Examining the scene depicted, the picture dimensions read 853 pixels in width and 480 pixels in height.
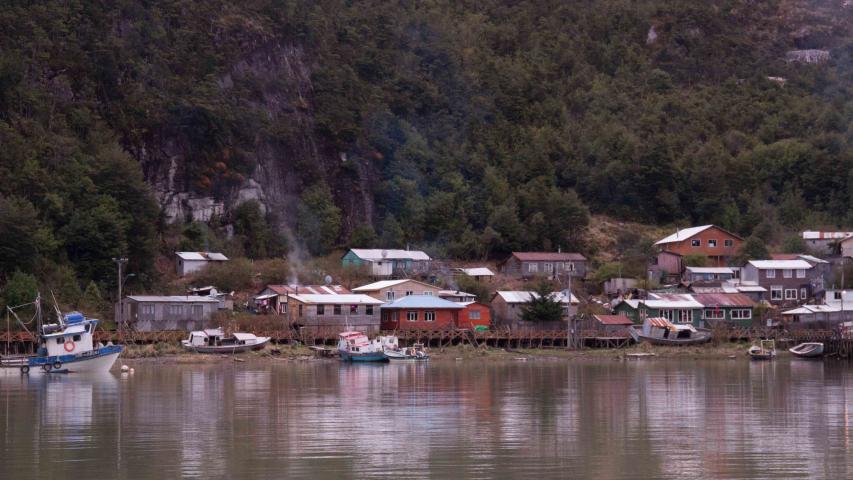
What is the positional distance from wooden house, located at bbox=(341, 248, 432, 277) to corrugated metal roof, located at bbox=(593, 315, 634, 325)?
17851 millimetres

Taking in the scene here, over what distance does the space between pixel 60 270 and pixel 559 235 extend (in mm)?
42422

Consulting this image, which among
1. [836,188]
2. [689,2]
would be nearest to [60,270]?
[836,188]

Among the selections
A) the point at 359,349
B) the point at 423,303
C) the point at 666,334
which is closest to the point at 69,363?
the point at 359,349

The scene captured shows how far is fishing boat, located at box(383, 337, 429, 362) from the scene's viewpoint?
71812 millimetres

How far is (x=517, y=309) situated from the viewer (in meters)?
85.1

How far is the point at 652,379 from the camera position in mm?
56719

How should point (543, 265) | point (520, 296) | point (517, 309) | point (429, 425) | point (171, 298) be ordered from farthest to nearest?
point (543, 265), point (520, 296), point (517, 309), point (171, 298), point (429, 425)

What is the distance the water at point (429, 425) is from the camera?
2898cm

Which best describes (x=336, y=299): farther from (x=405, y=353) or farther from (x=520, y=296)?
(x=520, y=296)

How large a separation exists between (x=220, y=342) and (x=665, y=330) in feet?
89.1

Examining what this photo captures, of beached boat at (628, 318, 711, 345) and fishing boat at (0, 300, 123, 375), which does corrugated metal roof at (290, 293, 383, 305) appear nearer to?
beached boat at (628, 318, 711, 345)

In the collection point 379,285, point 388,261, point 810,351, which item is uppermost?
point 388,261

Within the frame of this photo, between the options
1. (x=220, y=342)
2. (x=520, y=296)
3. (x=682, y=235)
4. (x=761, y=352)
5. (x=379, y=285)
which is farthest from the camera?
(x=682, y=235)

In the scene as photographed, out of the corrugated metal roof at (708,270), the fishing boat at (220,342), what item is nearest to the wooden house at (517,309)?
the corrugated metal roof at (708,270)
